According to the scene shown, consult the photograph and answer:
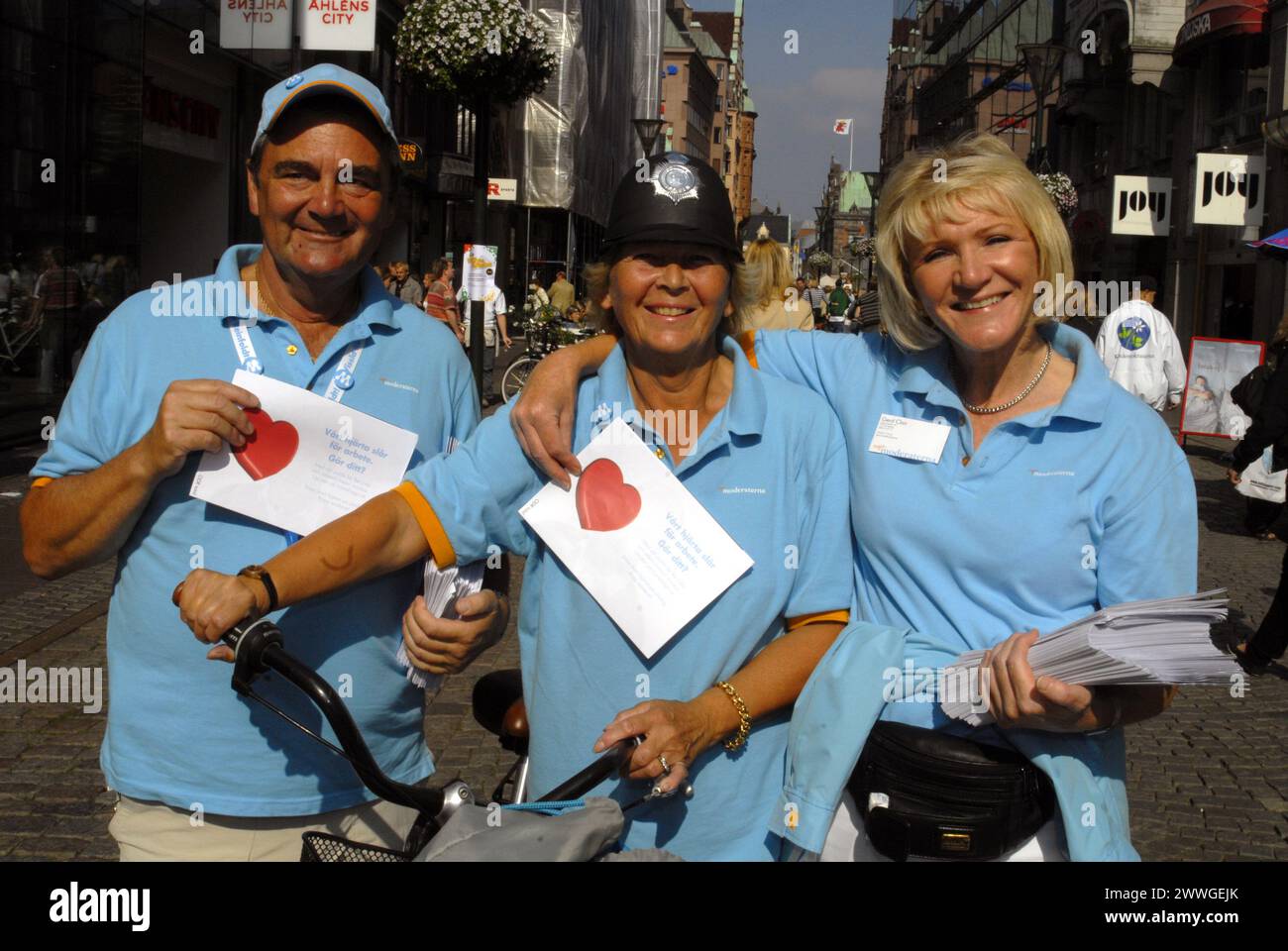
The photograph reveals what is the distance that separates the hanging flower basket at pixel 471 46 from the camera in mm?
14883

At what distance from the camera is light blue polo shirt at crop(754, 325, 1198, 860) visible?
7.25 feet

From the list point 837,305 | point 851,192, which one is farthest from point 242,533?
point 851,192

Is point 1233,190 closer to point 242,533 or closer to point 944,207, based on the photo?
point 944,207

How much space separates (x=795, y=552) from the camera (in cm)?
233

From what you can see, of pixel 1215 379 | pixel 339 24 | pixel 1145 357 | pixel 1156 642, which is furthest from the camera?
pixel 1215 379

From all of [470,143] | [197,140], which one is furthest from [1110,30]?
[197,140]

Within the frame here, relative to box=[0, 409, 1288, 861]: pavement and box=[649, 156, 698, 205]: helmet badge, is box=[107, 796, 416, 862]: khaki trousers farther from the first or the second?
box=[0, 409, 1288, 861]: pavement

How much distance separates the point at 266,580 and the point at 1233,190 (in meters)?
22.2

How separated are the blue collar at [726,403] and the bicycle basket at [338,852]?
915mm

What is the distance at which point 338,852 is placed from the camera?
167 cm

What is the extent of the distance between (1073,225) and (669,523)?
3339 cm

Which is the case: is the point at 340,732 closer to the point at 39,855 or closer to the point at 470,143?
the point at 39,855

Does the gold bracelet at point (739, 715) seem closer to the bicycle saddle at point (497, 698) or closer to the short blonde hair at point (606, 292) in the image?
the bicycle saddle at point (497, 698)

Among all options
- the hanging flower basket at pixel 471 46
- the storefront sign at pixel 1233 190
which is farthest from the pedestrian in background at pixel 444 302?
the storefront sign at pixel 1233 190
